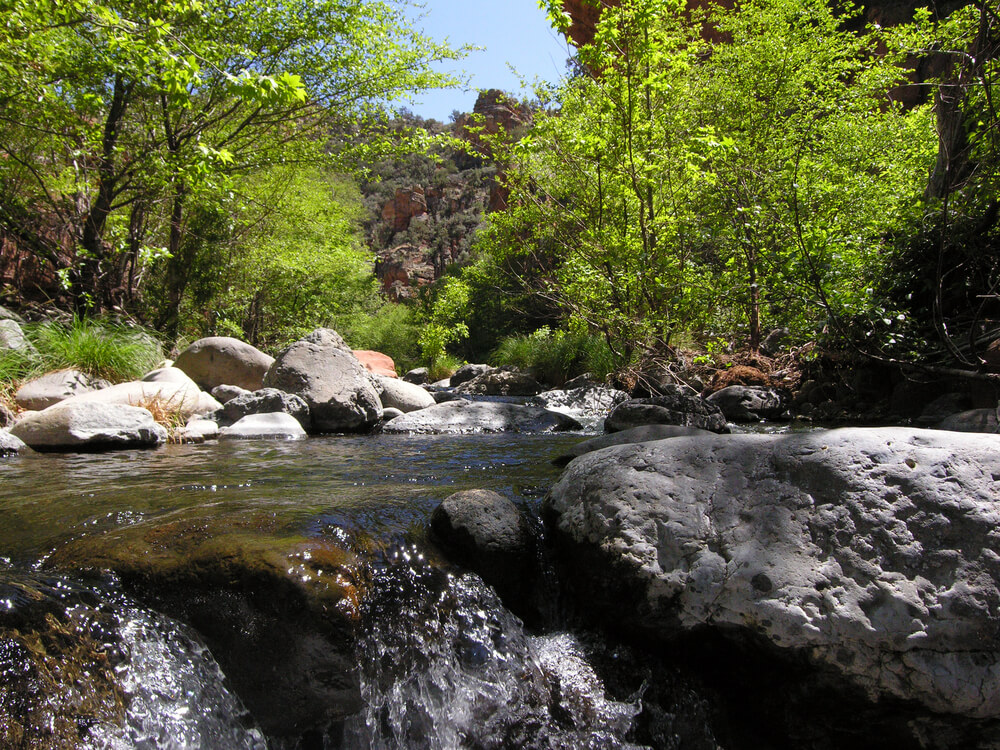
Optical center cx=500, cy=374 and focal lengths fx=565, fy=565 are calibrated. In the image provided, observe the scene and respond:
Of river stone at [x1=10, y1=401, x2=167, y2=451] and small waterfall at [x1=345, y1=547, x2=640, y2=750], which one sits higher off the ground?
river stone at [x1=10, y1=401, x2=167, y2=451]

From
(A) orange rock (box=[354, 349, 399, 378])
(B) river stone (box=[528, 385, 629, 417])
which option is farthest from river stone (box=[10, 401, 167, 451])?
(A) orange rock (box=[354, 349, 399, 378])

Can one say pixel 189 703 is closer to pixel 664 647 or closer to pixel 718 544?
pixel 664 647

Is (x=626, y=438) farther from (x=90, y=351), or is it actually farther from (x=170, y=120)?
(x=170, y=120)

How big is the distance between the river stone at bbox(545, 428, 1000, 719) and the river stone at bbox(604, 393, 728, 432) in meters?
3.83

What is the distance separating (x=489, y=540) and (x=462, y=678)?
2.05 feet

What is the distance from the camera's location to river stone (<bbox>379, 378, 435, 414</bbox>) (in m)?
9.48

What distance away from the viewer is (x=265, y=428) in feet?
22.3

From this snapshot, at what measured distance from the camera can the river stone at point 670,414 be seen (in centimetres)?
661

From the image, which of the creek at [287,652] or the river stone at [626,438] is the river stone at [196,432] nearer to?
the creek at [287,652]

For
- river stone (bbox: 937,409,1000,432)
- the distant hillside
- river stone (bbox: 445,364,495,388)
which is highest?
the distant hillside

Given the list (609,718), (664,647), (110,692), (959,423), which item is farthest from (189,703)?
(959,423)

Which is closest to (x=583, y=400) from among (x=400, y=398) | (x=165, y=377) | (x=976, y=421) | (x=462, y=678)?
(x=400, y=398)

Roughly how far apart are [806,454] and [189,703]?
2664mm

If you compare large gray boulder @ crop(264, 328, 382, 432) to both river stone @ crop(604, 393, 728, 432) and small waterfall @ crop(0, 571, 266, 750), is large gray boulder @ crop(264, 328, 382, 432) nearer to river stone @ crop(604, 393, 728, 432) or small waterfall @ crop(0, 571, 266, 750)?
river stone @ crop(604, 393, 728, 432)
